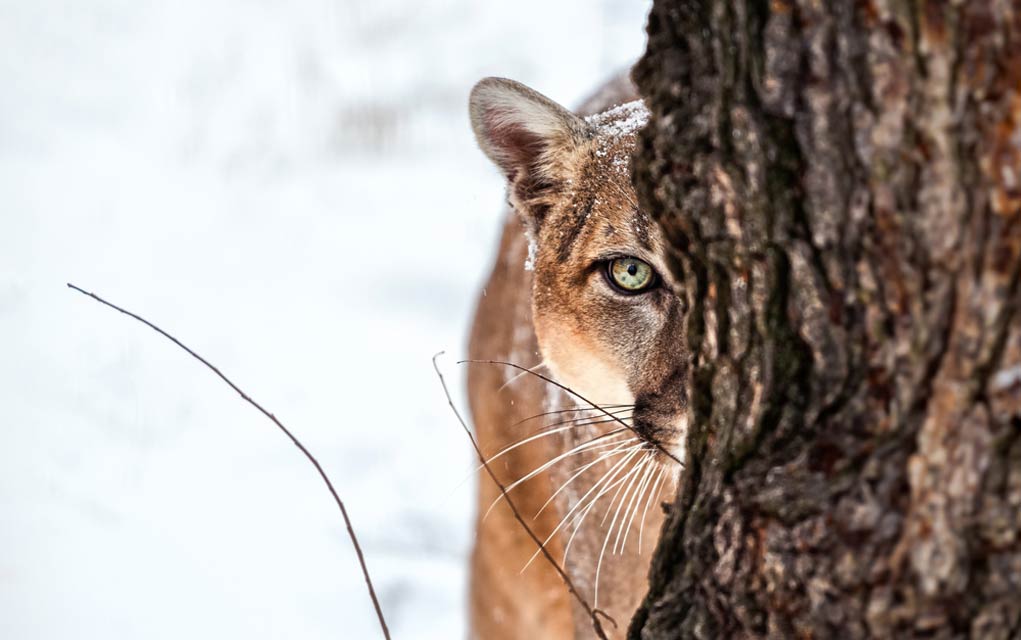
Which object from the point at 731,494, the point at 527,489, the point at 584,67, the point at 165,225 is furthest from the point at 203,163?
the point at 731,494

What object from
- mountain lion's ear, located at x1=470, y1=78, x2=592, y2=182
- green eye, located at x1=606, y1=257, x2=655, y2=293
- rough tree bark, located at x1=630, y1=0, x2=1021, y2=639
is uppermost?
mountain lion's ear, located at x1=470, y1=78, x2=592, y2=182

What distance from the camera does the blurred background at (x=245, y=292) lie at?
4488mm

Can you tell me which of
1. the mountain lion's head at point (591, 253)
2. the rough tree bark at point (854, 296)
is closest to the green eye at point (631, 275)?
the mountain lion's head at point (591, 253)

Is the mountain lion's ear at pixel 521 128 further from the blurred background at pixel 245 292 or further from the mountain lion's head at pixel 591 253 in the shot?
the blurred background at pixel 245 292

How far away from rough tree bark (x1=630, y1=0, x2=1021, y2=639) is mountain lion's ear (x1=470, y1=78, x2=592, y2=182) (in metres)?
1.64

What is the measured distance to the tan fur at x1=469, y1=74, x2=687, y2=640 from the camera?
Result: 2.73 m

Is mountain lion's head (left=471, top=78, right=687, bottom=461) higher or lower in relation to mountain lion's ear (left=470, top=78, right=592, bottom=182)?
→ lower

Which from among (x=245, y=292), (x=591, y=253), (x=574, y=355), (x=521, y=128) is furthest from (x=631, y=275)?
(x=245, y=292)

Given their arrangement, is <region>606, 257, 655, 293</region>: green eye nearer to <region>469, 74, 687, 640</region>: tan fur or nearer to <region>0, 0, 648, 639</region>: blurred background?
<region>469, 74, 687, 640</region>: tan fur

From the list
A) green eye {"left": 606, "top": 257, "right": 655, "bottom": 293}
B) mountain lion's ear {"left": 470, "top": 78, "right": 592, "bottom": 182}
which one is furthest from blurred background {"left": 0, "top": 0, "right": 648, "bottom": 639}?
green eye {"left": 606, "top": 257, "right": 655, "bottom": 293}

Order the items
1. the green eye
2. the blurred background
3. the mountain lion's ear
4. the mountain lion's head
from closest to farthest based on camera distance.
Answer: the mountain lion's head → the green eye → the mountain lion's ear → the blurred background

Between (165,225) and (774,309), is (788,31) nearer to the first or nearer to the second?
(774,309)

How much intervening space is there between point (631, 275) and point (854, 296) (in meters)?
1.61

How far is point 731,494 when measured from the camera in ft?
4.58
